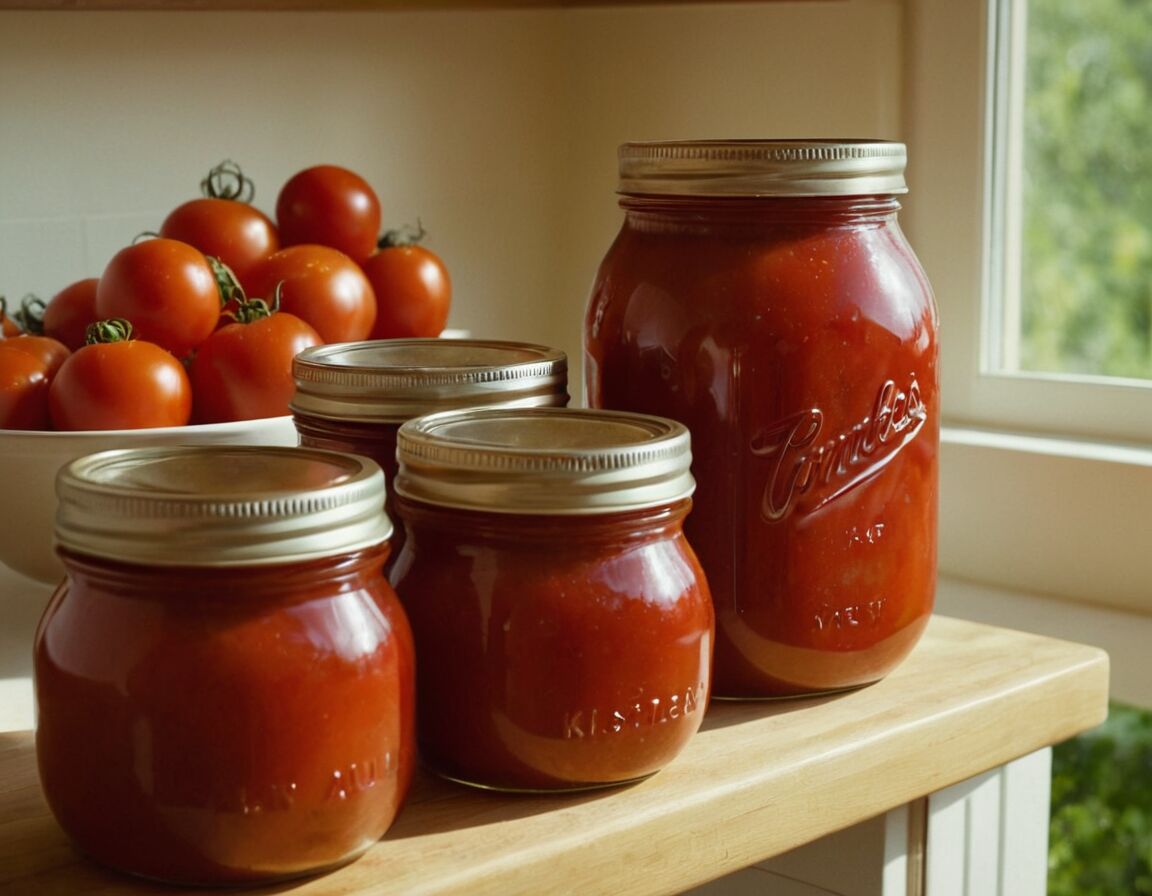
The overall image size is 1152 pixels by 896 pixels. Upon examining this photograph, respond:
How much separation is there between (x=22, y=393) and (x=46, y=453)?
0.22ft

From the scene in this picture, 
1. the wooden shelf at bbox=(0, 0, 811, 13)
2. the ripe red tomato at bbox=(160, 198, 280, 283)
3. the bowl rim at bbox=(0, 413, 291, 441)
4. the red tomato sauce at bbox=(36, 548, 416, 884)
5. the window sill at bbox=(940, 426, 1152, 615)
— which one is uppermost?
the wooden shelf at bbox=(0, 0, 811, 13)

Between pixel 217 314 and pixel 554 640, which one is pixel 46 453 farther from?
pixel 554 640

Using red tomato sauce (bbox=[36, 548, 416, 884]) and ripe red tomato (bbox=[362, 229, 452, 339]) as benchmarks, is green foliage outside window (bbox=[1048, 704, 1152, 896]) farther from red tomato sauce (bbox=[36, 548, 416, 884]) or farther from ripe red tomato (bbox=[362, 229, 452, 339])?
red tomato sauce (bbox=[36, 548, 416, 884])

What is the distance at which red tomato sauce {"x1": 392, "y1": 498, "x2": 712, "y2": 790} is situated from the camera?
0.55 metres

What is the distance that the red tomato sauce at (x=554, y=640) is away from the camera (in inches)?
21.5

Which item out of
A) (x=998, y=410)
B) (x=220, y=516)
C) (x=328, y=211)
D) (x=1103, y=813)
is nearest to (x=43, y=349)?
(x=328, y=211)

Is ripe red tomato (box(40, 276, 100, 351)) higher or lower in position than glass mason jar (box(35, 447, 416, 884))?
higher

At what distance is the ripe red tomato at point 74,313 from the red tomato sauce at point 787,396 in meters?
0.47

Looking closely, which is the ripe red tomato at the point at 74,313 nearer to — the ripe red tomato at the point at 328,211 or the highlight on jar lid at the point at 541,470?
the ripe red tomato at the point at 328,211

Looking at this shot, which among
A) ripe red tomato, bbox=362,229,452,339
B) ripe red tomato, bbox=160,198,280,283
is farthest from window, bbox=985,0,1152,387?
ripe red tomato, bbox=160,198,280,283

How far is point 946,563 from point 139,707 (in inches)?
39.8

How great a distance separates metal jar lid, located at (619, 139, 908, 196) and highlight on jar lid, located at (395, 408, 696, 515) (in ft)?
0.37

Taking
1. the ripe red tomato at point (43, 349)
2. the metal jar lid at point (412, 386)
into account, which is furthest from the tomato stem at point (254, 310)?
the metal jar lid at point (412, 386)

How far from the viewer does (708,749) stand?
0.64 m
